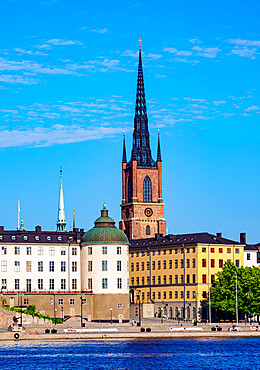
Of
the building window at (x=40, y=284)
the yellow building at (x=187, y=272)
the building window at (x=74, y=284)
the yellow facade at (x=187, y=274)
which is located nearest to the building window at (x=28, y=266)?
the building window at (x=40, y=284)

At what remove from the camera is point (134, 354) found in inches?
4702

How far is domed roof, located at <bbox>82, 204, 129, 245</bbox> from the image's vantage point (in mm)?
178250

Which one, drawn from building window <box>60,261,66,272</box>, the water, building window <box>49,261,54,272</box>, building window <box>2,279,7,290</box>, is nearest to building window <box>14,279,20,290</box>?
building window <box>2,279,7,290</box>

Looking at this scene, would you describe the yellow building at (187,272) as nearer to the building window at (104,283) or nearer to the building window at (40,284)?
the building window at (104,283)

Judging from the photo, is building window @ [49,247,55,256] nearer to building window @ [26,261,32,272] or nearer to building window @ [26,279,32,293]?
building window @ [26,261,32,272]

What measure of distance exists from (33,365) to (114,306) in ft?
217

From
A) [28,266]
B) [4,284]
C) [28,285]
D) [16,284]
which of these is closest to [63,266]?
[28,266]

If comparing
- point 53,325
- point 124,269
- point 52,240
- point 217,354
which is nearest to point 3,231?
point 52,240

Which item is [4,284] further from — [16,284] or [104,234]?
[104,234]

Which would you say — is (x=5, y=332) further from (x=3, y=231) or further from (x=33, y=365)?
(x=3, y=231)

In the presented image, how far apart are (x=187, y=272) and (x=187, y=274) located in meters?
0.37

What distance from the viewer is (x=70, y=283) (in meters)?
180

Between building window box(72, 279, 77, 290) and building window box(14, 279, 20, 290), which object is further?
building window box(72, 279, 77, 290)

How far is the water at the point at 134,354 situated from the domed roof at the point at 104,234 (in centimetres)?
4091
